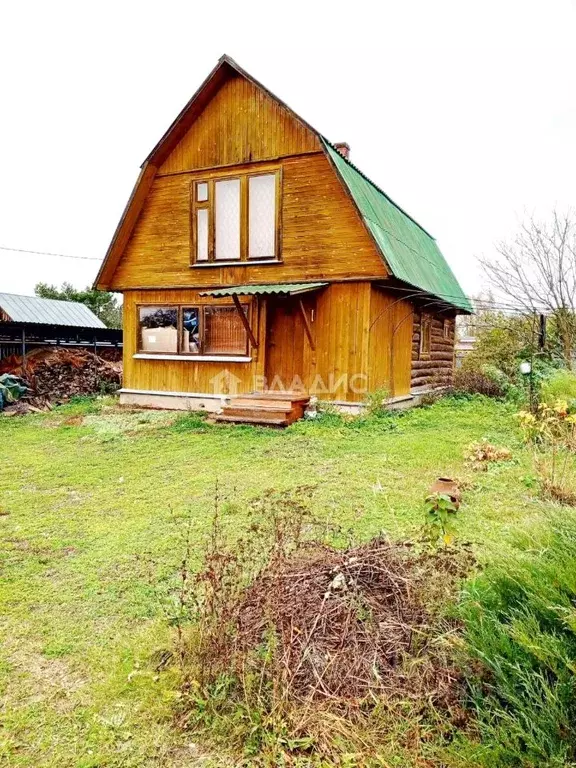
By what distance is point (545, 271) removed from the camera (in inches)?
473

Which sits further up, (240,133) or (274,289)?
(240,133)

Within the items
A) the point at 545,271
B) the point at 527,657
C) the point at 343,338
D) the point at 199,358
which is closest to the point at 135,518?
the point at 527,657

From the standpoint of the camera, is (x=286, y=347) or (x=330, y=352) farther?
(x=286, y=347)

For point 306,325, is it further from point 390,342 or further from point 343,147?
point 343,147

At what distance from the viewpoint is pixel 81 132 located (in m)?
24.4

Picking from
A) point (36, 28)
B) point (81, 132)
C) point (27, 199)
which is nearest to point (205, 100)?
point (36, 28)

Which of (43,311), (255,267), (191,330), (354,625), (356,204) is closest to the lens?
(354,625)

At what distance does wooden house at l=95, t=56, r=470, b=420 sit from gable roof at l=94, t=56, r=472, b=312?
0.04m

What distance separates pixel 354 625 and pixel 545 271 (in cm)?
1197

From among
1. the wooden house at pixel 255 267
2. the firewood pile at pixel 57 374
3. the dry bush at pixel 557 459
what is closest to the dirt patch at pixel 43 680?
the dry bush at pixel 557 459

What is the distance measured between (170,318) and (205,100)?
16.9 ft

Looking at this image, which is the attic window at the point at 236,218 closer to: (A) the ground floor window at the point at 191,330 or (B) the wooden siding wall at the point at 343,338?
(A) the ground floor window at the point at 191,330

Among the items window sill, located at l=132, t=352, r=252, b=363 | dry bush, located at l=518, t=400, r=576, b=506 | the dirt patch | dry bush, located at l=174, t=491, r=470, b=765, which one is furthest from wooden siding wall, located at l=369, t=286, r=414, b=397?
the dirt patch

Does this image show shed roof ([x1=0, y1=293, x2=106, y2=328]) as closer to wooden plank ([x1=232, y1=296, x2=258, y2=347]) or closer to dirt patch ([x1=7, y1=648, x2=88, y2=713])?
wooden plank ([x1=232, y1=296, x2=258, y2=347])
